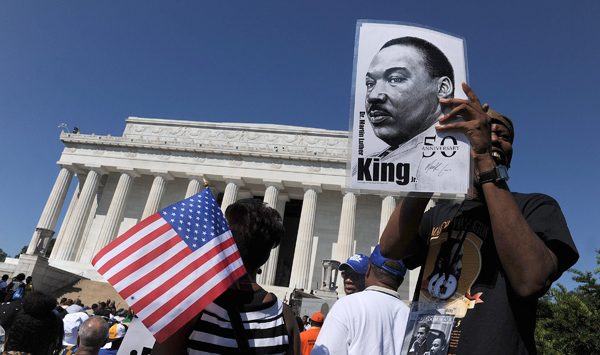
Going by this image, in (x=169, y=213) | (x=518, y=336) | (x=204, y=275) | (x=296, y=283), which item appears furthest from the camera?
(x=296, y=283)

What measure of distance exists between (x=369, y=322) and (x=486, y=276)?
132 cm

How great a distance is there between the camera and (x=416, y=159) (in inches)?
86.1

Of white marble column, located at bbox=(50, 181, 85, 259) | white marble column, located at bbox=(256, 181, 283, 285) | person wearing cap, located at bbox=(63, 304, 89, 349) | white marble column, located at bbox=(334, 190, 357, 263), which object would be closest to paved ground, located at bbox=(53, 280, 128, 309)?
white marble column, located at bbox=(50, 181, 85, 259)

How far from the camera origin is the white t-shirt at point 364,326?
3.12 m

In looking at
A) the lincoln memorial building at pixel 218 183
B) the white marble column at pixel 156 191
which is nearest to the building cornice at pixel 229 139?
the lincoln memorial building at pixel 218 183

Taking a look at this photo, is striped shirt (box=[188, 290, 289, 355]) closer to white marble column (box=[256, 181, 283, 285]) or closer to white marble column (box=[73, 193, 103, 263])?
white marble column (box=[256, 181, 283, 285])

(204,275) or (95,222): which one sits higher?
(95,222)

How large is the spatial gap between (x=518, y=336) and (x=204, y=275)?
75.5 inches

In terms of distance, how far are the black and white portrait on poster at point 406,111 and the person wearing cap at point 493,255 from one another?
94mm

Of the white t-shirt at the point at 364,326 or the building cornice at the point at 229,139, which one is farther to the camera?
the building cornice at the point at 229,139

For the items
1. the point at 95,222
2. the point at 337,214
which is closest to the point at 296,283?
the point at 337,214

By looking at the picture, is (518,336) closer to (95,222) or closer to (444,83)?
(444,83)

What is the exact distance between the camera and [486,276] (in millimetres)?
2209

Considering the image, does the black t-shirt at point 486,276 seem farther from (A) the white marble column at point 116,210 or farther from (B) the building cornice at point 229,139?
(A) the white marble column at point 116,210
